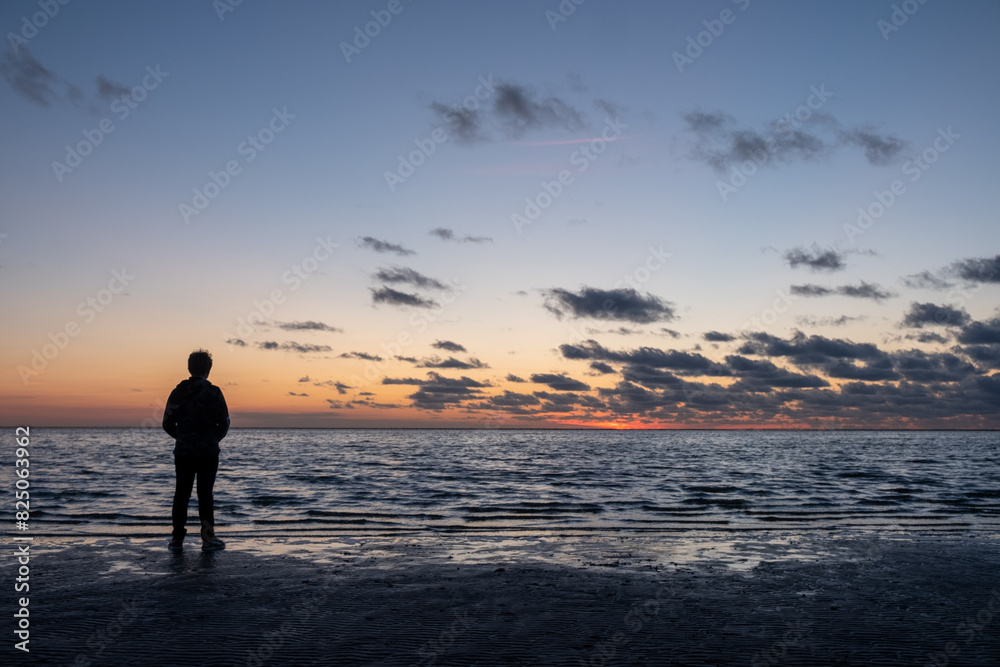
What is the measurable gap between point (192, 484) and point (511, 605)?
5314mm

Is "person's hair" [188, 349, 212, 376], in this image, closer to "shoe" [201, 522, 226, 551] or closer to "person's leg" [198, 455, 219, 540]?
"person's leg" [198, 455, 219, 540]

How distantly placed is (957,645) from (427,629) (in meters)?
4.26

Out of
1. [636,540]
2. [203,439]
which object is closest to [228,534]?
[203,439]

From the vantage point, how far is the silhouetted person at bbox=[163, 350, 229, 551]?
29.2 feet

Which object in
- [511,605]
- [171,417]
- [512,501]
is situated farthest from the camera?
[512,501]

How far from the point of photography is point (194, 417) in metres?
8.95

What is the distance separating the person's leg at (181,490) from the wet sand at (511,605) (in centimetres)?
37

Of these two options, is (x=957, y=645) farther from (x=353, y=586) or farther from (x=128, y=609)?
(x=128, y=609)

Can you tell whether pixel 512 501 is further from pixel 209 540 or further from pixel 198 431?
pixel 198 431

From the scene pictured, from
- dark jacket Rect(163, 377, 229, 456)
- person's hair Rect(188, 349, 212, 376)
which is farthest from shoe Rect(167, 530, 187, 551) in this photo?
person's hair Rect(188, 349, 212, 376)

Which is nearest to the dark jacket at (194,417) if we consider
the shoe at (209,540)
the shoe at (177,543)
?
the shoe at (209,540)

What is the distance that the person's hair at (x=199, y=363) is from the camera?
29.9 ft

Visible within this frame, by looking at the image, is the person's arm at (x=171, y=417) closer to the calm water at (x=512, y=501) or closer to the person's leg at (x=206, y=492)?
the person's leg at (x=206, y=492)

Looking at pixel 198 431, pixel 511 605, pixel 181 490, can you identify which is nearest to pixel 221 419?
pixel 198 431
